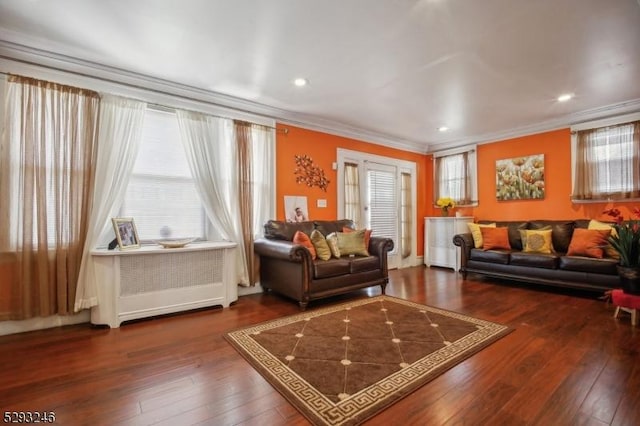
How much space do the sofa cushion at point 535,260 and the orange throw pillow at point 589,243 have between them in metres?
0.26

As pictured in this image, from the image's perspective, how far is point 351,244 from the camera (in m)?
4.03

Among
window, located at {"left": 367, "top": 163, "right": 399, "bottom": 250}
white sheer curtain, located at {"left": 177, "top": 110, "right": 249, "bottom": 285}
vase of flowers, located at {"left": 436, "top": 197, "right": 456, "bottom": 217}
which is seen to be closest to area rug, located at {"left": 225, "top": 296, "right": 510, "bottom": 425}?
white sheer curtain, located at {"left": 177, "top": 110, "right": 249, "bottom": 285}

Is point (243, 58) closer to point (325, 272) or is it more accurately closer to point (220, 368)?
point (325, 272)

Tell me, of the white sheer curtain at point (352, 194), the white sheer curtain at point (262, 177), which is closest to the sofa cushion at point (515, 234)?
the white sheer curtain at point (352, 194)

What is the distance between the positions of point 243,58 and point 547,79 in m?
3.26

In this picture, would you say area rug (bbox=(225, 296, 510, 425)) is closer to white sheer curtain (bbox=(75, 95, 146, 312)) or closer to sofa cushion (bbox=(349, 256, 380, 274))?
sofa cushion (bbox=(349, 256, 380, 274))

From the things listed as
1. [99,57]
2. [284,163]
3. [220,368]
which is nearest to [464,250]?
[284,163]

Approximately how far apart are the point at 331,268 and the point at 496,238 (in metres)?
2.93

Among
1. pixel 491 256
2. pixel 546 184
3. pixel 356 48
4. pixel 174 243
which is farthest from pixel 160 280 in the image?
pixel 546 184

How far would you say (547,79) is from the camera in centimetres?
331

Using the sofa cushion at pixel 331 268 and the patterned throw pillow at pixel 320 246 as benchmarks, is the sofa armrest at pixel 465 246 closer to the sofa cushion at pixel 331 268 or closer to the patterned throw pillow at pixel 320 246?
the sofa cushion at pixel 331 268

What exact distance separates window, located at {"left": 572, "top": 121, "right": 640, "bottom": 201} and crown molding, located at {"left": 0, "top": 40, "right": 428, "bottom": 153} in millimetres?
3266

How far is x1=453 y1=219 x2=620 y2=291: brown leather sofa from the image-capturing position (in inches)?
143

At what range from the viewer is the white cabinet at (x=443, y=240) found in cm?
560
